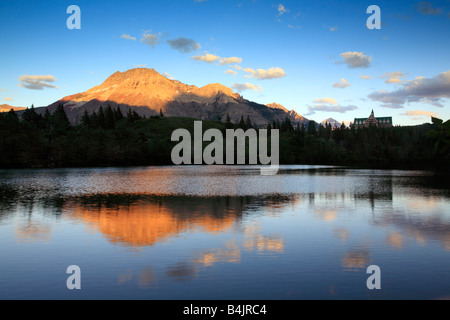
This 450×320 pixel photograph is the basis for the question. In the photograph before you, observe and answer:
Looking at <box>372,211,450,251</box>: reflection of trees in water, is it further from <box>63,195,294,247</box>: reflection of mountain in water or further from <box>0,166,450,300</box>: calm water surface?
<box>63,195,294,247</box>: reflection of mountain in water

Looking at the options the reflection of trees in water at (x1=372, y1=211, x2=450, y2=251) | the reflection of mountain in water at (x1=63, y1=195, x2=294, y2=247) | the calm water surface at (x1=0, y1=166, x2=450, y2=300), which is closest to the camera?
the calm water surface at (x1=0, y1=166, x2=450, y2=300)

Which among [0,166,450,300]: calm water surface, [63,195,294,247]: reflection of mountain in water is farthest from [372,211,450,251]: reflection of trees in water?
[63,195,294,247]: reflection of mountain in water

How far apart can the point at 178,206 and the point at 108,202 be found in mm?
10405

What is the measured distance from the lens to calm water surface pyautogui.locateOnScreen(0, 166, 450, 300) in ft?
52.7

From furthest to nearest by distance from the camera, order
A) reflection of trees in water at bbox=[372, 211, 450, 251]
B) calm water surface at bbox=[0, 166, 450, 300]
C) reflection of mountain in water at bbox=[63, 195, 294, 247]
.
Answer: reflection of mountain in water at bbox=[63, 195, 294, 247]
reflection of trees in water at bbox=[372, 211, 450, 251]
calm water surface at bbox=[0, 166, 450, 300]

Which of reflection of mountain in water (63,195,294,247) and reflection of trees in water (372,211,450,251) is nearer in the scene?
reflection of trees in water (372,211,450,251)

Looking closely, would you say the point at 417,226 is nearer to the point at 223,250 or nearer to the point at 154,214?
the point at 223,250

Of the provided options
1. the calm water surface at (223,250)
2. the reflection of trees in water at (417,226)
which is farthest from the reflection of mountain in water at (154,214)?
the reflection of trees in water at (417,226)

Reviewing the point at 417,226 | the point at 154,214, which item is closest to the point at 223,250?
the point at 154,214

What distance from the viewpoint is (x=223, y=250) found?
74.1 ft

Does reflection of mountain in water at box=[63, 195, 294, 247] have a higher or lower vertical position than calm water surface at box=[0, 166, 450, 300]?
higher
